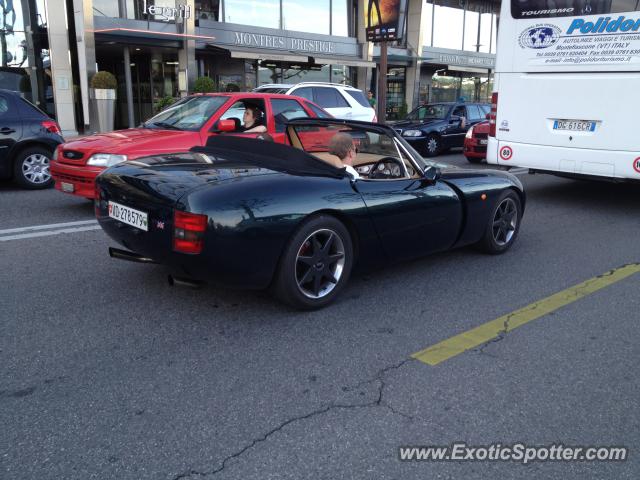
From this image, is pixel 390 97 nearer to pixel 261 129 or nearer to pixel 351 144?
pixel 261 129

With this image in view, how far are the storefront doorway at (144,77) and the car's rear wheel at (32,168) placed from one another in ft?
42.7

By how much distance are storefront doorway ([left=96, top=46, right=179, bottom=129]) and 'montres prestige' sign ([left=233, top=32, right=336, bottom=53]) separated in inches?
111

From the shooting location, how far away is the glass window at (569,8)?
7.06 metres

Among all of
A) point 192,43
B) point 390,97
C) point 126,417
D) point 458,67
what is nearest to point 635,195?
point 126,417

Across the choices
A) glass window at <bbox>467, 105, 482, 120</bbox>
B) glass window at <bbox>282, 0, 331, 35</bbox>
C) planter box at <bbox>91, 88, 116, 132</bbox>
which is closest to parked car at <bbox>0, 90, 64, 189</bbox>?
planter box at <bbox>91, 88, 116, 132</bbox>

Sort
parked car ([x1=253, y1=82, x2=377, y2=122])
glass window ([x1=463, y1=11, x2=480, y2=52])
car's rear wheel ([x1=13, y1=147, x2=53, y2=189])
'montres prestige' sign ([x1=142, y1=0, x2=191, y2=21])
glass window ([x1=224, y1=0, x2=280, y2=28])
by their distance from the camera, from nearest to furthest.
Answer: car's rear wheel ([x1=13, y1=147, x2=53, y2=189]) < parked car ([x1=253, y1=82, x2=377, y2=122]) < 'montres prestige' sign ([x1=142, y1=0, x2=191, y2=21]) < glass window ([x1=224, y1=0, x2=280, y2=28]) < glass window ([x1=463, y1=11, x2=480, y2=52])

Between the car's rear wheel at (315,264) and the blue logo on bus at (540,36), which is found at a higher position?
the blue logo on bus at (540,36)

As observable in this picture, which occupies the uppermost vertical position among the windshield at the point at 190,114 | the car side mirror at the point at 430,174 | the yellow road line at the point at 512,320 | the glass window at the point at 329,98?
the glass window at the point at 329,98

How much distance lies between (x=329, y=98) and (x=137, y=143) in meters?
6.44

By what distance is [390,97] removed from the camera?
30547 millimetres

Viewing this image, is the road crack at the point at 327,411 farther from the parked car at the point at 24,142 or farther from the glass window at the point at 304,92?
the glass window at the point at 304,92

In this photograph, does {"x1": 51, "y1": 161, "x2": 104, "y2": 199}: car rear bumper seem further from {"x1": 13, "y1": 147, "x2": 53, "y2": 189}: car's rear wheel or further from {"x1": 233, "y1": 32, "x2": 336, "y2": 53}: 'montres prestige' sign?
{"x1": 233, "y1": 32, "x2": 336, "y2": 53}: 'montres prestige' sign

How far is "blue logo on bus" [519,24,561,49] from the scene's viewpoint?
7746 millimetres

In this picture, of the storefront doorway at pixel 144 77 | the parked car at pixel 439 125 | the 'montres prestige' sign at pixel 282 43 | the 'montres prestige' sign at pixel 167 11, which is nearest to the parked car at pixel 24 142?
the parked car at pixel 439 125
